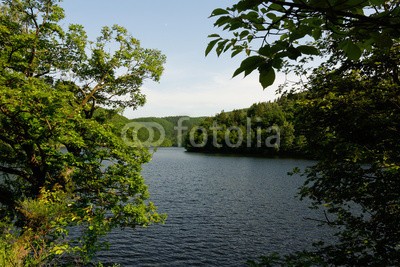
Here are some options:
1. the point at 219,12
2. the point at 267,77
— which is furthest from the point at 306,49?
the point at 219,12

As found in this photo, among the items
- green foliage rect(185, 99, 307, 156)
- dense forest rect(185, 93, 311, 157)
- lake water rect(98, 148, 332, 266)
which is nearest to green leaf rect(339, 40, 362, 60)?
lake water rect(98, 148, 332, 266)

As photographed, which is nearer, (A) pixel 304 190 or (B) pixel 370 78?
(B) pixel 370 78

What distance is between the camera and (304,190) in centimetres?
962

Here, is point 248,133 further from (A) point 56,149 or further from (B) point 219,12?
(B) point 219,12

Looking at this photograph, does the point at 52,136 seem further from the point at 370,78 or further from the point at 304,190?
the point at 370,78

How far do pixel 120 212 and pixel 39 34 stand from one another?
11.1m

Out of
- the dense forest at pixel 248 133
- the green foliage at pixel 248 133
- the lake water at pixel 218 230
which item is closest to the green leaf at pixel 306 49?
the lake water at pixel 218 230

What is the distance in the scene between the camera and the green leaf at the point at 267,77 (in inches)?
64.7

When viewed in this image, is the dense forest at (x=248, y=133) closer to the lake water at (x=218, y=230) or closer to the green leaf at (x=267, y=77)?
the lake water at (x=218, y=230)

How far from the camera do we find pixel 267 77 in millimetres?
1667

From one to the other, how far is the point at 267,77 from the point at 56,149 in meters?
14.8

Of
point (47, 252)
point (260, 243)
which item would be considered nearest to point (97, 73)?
point (47, 252)

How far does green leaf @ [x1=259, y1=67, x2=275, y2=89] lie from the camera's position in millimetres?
1645

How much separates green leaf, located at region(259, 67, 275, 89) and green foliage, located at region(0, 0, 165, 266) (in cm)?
1218
